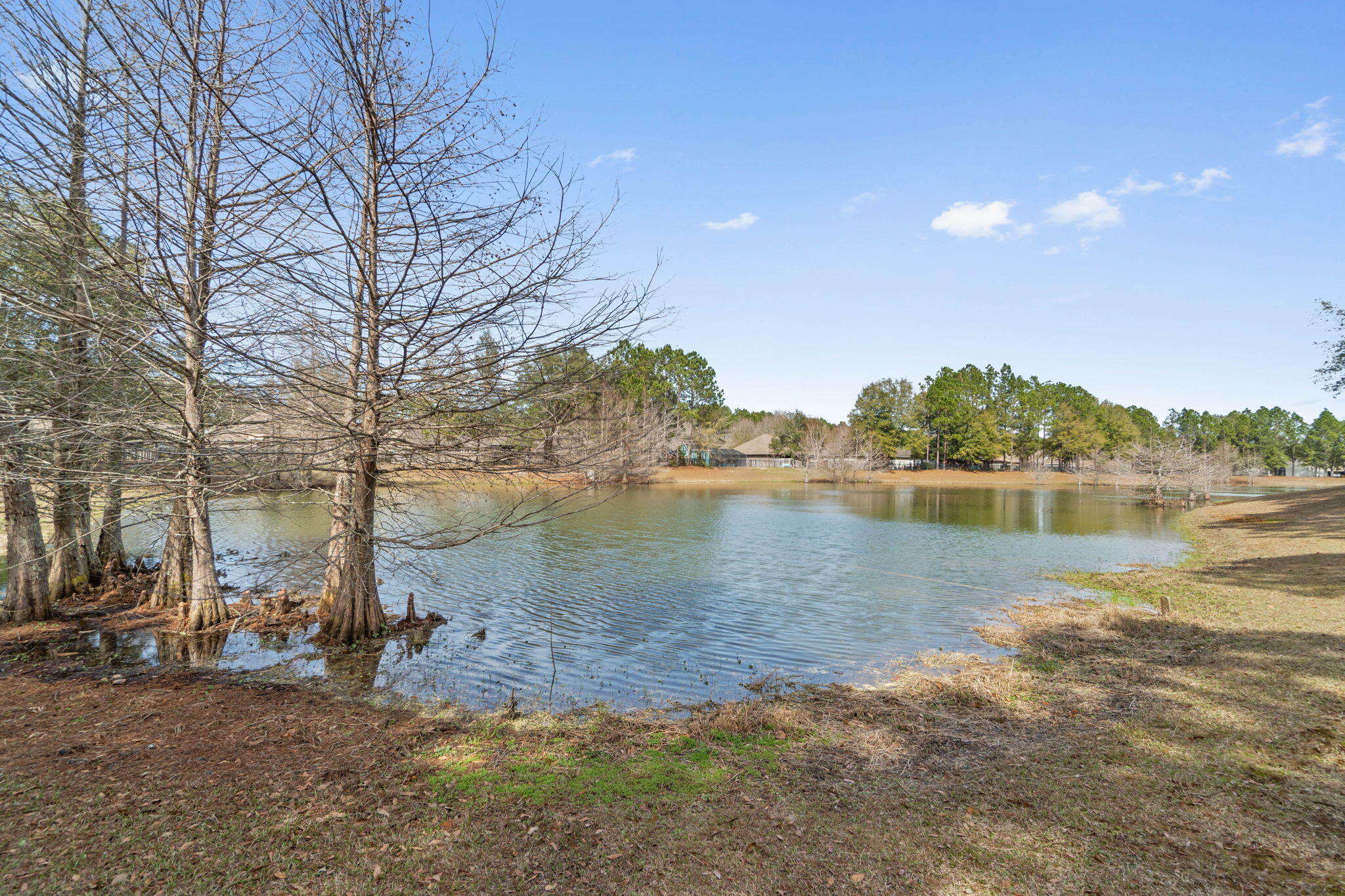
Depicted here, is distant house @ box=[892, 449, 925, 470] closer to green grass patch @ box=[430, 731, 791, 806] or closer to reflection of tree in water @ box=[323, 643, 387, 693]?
reflection of tree in water @ box=[323, 643, 387, 693]

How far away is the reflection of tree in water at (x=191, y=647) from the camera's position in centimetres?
996

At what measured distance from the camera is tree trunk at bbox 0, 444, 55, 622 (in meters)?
10.1

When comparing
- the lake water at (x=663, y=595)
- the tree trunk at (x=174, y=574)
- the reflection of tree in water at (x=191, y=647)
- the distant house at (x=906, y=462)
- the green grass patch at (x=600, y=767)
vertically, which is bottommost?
the lake water at (x=663, y=595)

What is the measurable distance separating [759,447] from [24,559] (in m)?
97.3

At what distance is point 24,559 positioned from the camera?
10438 mm

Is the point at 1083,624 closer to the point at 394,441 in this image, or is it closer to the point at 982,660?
the point at 982,660

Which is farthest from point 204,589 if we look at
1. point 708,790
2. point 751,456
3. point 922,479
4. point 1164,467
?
point 751,456

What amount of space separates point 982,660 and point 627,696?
19.8ft

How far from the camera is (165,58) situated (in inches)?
270

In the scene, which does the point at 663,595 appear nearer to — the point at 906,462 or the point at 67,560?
the point at 67,560

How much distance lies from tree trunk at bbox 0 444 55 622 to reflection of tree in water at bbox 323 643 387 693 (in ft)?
14.8

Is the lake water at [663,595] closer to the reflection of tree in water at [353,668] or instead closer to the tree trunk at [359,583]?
the reflection of tree in water at [353,668]

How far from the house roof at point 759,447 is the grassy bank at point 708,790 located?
93.3 m

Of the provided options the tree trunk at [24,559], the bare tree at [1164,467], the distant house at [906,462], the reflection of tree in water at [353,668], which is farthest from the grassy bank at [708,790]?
the distant house at [906,462]
